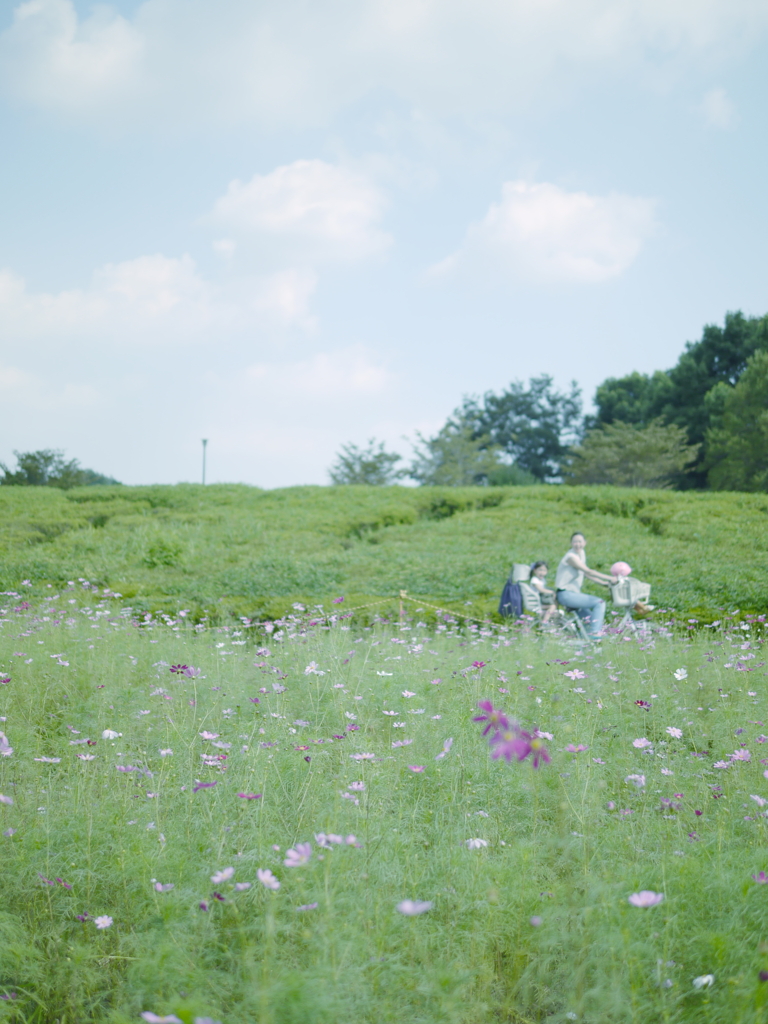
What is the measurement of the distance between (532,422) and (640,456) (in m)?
15.6

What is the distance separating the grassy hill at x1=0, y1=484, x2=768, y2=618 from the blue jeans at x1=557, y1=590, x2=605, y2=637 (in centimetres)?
113

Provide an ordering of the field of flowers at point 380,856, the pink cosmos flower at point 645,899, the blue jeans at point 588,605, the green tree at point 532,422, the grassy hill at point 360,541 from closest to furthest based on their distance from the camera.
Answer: the pink cosmos flower at point 645,899 < the field of flowers at point 380,856 < the blue jeans at point 588,605 < the grassy hill at point 360,541 < the green tree at point 532,422

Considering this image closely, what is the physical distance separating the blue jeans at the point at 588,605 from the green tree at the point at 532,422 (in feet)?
115

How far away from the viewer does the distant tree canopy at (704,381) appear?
92.9 ft

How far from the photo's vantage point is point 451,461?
32.6 meters

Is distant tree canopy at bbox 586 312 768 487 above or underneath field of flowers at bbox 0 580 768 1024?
above

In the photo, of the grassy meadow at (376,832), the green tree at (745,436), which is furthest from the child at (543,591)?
the green tree at (745,436)

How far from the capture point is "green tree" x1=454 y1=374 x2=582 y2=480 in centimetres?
4272

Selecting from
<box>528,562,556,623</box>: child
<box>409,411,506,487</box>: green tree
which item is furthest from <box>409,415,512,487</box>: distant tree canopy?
<box>528,562,556,623</box>: child

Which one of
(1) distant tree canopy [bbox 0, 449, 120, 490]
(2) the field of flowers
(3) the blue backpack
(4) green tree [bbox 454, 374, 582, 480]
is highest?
(4) green tree [bbox 454, 374, 582, 480]

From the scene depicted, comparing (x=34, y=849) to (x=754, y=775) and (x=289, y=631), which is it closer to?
(x=754, y=775)

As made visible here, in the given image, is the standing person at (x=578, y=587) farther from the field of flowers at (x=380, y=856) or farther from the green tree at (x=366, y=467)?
the green tree at (x=366, y=467)

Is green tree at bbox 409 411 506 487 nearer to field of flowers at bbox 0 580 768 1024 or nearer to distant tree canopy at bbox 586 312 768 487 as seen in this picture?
distant tree canopy at bbox 586 312 768 487

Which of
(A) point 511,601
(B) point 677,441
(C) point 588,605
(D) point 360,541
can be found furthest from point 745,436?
(A) point 511,601
